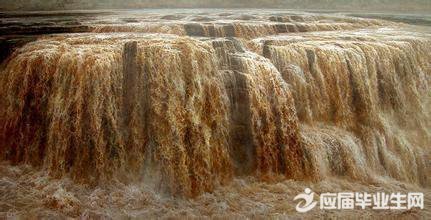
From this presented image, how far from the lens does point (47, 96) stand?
395cm

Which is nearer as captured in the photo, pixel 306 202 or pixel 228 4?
pixel 306 202

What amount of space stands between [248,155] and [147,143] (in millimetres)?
1098

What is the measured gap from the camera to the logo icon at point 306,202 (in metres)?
3.61

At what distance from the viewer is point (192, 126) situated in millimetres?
3957

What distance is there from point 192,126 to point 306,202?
4.49 ft

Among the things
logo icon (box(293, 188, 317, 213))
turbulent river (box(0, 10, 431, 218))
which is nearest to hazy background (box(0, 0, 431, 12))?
turbulent river (box(0, 10, 431, 218))

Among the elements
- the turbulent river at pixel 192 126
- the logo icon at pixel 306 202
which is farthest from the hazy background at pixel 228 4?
the logo icon at pixel 306 202

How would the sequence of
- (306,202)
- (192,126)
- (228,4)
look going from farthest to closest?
(228,4)
(192,126)
(306,202)

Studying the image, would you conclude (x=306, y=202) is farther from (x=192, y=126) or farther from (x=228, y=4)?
(x=228, y=4)

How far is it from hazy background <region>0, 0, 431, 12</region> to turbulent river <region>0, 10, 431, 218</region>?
176 mm

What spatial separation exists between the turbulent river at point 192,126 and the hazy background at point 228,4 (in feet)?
0.58
